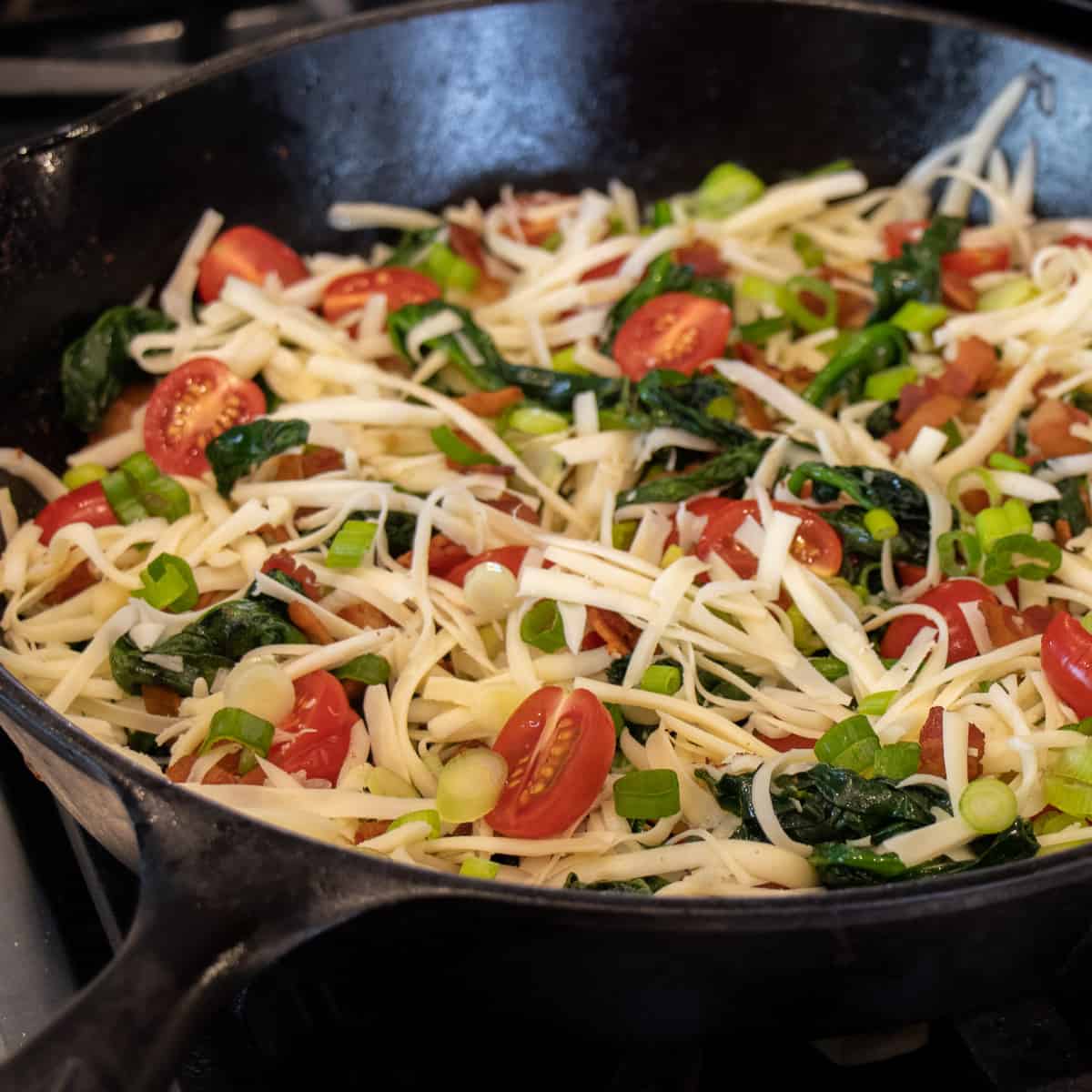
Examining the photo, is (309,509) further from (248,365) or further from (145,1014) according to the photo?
(145,1014)

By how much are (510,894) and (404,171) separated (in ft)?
8.08

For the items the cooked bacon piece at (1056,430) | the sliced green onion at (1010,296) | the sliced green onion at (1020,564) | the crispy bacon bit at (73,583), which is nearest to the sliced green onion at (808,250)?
the sliced green onion at (1010,296)

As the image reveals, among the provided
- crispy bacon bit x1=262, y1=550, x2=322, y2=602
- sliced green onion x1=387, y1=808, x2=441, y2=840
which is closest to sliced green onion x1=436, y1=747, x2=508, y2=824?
sliced green onion x1=387, y1=808, x2=441, y2=840

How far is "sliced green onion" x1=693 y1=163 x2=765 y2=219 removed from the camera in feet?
11.4

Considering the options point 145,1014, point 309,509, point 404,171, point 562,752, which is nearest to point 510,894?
point 145,1014

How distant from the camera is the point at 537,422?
285 centimetres

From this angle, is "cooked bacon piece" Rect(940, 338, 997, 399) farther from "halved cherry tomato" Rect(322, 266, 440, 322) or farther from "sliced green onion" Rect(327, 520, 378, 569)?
"sliced green onion" Rect(327, 520, 378, 569)

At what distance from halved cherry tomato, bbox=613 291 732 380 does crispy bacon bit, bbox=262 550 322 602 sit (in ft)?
3.13

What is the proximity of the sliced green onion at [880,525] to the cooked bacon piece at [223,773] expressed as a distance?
49.6 inches

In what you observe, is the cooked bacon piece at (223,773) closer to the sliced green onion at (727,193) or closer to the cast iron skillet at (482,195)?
the cast iron skillet at (482,195)

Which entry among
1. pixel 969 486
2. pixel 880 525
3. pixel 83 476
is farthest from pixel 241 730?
pixel 969 486

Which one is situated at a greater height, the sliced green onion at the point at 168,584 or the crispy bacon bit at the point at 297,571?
the sliced green onion at the point at 168,584

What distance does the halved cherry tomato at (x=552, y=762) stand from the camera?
200cm

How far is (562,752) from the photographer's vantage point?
80.7 inches
